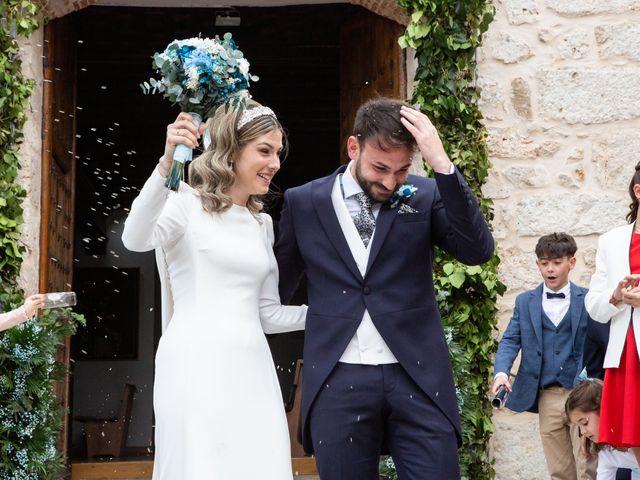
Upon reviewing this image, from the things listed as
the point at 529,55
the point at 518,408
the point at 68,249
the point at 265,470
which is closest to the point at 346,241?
the point at 265,470

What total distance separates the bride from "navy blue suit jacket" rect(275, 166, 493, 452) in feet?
0.53

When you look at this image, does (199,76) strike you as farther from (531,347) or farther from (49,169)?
(49,169)

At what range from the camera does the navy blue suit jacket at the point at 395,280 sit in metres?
3.23

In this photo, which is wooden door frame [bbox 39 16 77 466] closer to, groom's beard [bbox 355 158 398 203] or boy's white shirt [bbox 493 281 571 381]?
boy's white shirt [bbox 493 281 571 381]

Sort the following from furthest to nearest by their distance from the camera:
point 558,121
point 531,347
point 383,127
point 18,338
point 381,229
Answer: point 558,121 → point 531,347 → point 18,338 → point 381,229 → point 383,127

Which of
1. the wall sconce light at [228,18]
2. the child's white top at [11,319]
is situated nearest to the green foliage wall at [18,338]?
the child's white top at [11,319]

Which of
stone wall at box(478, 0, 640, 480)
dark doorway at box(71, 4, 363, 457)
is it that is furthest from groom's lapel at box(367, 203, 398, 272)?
dark doorway at box(71, 4, 363, 457)

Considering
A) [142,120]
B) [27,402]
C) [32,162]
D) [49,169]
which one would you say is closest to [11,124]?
[32,162]

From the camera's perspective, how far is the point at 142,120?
39.1 ft

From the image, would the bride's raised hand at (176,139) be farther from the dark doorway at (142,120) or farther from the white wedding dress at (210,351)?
the dark doorway at (142,120)

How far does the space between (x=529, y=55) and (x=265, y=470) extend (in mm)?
3985

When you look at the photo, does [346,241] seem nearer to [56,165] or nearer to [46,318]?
[46,318]

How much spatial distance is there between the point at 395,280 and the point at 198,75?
0.91 meters

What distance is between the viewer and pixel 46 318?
5828 millimetres
